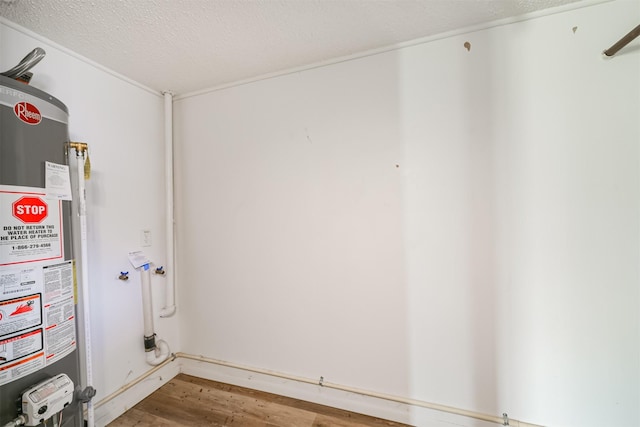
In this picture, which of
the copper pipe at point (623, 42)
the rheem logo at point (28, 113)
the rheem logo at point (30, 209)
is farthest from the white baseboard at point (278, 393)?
the copper pipe at point (623, 42)

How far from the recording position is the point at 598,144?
123 cm

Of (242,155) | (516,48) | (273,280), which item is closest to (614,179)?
(516,48)

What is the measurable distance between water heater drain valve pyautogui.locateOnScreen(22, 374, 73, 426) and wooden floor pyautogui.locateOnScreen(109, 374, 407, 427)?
29.6 inches

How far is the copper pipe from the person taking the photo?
1033mm

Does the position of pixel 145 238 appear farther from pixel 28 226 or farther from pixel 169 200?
pixel 28 226

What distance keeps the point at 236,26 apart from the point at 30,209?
126 centimetres

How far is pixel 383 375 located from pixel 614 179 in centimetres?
162

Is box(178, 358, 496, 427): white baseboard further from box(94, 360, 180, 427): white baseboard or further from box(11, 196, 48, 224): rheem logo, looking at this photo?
box(11, 196, 48, 224): rheem logo

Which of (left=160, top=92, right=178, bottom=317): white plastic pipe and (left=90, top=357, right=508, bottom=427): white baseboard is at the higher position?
(left=160, top=92, right=178, bottom=317): white plastic pipe

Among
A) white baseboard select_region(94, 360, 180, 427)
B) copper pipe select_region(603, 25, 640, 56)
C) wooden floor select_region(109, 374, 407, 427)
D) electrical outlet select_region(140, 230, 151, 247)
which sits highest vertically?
copper pipe select_region(603, 25, 640, 56)

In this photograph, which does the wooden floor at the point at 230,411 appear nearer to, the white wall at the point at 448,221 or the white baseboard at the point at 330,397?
the white baseboard at the point at 330,397

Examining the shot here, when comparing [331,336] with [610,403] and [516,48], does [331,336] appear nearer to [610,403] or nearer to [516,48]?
[610,403]

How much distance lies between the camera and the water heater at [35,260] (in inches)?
36.1

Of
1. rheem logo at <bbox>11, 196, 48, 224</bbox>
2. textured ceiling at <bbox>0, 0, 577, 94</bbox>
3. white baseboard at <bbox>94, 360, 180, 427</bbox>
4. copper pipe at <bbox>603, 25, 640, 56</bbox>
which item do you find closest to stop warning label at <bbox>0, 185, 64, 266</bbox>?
rheem logo at <bbox>11, 196, 48, 224</bbox>
